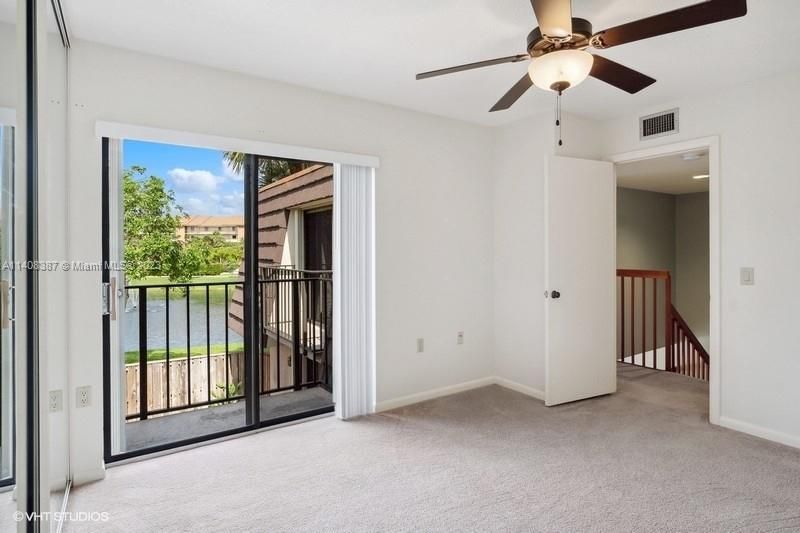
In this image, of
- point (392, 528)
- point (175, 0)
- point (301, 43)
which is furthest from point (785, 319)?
point (175, 0)

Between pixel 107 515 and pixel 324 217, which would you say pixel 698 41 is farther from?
pixel 107 515

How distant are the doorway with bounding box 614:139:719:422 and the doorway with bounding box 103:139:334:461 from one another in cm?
352

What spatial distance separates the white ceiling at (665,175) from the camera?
4594 mm

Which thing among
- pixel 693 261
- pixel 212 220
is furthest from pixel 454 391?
pixel 693 261

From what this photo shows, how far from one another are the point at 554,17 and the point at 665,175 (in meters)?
4.57

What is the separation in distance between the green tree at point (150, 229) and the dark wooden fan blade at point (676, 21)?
2900 mm

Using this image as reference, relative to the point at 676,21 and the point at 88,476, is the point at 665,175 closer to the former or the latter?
the point at 676,21

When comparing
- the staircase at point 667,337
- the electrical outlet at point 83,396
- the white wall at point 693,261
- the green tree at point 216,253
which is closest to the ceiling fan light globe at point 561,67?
the green tree at point 216,253

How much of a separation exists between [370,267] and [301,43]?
1.63m

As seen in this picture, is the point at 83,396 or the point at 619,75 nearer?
the point at 619,75

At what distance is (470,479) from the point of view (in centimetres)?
245

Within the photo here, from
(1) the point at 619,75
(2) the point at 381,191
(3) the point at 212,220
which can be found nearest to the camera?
(1) the point at 619,75

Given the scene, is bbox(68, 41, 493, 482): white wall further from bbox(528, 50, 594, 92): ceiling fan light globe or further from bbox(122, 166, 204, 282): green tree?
bbox(528, 50, 594, 92): ceiling fan light globe

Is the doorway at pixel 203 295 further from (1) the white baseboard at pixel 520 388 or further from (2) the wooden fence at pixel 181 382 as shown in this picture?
(1) the white baseboard at pixel 520 388
